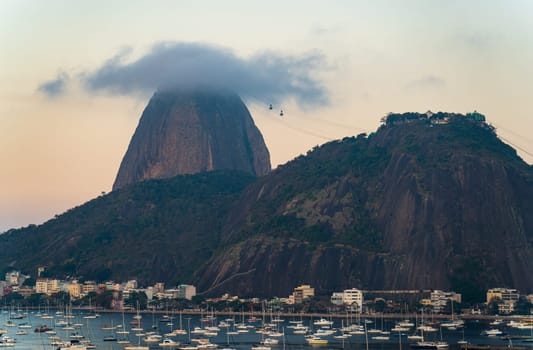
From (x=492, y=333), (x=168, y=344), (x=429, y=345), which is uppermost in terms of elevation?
(x=492, y=333)

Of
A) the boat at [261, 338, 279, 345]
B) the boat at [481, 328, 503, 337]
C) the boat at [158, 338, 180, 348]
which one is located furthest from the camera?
the boat at [481, 328, 503, 337]

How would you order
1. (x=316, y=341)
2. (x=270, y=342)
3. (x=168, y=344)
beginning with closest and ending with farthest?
1. (x=168, y=344)
2. (x=270, y=342)
3. (x=316, y=341)

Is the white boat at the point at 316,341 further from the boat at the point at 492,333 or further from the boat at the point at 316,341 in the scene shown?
the boat at the point at 492,333

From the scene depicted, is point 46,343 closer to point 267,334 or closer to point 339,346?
point 267,334

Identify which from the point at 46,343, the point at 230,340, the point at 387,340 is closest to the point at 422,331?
the point at 387,340

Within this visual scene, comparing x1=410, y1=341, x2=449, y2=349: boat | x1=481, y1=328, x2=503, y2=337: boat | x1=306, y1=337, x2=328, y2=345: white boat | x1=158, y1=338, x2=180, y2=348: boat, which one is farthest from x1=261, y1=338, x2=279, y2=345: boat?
x1=481, y1=328, x2=503, y2=337: boat

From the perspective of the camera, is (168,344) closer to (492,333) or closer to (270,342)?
(270,342)

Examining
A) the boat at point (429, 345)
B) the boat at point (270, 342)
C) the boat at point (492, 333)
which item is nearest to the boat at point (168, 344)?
the boat at point (270, 342)

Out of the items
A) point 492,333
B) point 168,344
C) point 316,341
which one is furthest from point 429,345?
point 168,344

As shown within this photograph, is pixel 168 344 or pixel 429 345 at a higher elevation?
pixel 168 344

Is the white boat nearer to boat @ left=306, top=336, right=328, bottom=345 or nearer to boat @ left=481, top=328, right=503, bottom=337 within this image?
boat @ left=306, top=336, right=328, bottom=345

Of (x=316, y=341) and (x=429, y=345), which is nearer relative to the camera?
(x=429, y=345)
